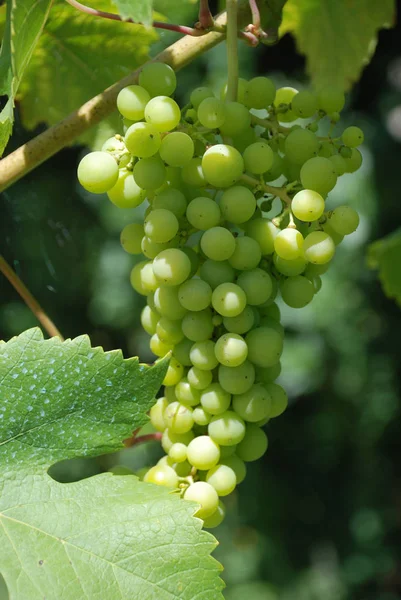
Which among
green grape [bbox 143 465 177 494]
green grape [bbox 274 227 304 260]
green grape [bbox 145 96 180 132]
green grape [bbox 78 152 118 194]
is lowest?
green grape [bbox 143 465 177 494]

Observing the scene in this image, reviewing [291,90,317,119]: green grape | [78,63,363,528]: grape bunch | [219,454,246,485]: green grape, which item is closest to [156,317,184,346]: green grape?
[78,63,363,528]: grape bunch

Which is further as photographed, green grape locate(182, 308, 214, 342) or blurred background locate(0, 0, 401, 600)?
blurred background locate(0, 0, 401, 600)

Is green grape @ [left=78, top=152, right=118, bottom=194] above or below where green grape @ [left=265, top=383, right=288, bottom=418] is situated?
above

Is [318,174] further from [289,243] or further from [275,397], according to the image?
[275,397]

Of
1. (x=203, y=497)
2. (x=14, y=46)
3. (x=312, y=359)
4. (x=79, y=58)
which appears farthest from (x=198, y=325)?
(x=312, y=359)

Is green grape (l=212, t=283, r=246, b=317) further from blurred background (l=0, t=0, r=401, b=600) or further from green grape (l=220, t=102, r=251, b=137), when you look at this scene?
blurred background (l=0, t=0, r=401, b=600)

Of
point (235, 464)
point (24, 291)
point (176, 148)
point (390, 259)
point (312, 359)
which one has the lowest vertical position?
point (312, 359)
